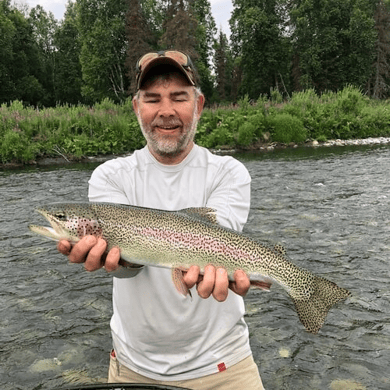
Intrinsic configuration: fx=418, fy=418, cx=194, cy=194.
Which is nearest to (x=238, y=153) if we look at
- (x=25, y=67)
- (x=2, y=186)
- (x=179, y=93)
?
(x=2, y=186)

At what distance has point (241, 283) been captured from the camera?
223cm

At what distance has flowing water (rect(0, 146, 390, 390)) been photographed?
4102mm

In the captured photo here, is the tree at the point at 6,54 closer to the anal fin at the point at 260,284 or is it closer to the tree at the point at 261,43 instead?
Result: the tree at the point at 261,43

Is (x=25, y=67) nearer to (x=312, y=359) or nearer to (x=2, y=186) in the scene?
(x=2, y=186)

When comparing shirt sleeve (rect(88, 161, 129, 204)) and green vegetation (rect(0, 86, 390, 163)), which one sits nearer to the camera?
shirt sleeve (rect(88, 161, 129, 204))

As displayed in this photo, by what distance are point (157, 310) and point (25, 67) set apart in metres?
56.0

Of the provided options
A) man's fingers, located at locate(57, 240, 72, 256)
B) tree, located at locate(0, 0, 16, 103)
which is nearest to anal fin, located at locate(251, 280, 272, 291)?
man's fingers, located at locate(57, 240, 72, 256)

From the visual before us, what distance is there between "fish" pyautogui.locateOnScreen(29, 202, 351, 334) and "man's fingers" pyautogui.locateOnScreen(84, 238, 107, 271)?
10 cm

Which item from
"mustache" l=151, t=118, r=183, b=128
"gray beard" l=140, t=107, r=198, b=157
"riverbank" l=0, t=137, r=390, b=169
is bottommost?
"riverbank" l=0, t=137, r=390, b=169

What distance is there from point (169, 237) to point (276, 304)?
11.5ft

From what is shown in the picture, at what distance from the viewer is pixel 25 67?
5175 cm

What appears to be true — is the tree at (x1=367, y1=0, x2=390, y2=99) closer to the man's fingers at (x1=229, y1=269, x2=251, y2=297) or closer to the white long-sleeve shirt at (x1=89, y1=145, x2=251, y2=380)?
the white long-sleeve shirt at (x1=89, y1=145, x2=251, y2=380)

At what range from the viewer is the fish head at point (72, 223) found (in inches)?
90.4

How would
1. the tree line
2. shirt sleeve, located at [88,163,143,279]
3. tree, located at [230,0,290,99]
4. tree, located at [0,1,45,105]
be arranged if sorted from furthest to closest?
1. tree, located at [0,1,45,105]
2. tree, located at [230,0,290,99]
3. the tree line
4. shirt sleeve, located at [88,163,143,279]
